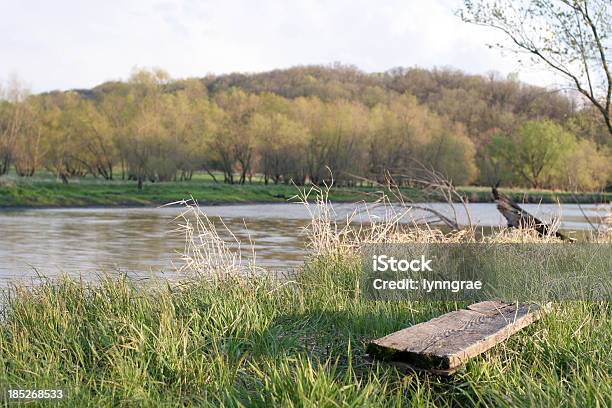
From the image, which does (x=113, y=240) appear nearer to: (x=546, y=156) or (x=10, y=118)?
(x=10, y=118)

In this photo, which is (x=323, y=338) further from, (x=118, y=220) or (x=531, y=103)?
(x=118, y=220)

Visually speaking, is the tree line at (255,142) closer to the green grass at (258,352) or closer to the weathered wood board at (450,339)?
the green grass at (258,352)

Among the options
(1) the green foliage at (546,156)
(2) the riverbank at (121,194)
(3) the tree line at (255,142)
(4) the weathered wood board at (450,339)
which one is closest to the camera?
(4) the weathered wood board at (450,339)

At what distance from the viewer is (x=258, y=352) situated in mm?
6035

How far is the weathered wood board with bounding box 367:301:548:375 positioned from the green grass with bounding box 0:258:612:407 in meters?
0.14

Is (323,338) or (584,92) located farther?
(584,92)

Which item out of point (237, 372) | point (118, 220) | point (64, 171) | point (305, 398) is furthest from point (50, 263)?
point (64, 171)

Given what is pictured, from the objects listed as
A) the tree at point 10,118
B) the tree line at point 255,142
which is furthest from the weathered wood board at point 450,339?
the tree at point 10,118

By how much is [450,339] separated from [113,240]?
2016 centimetres

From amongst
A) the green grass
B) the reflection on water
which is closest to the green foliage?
the reflection on water

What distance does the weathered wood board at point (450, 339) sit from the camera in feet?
16.4

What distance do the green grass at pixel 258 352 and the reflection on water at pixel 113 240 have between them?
257 cm

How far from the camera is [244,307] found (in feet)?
22.2

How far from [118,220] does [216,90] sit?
4017 inches
